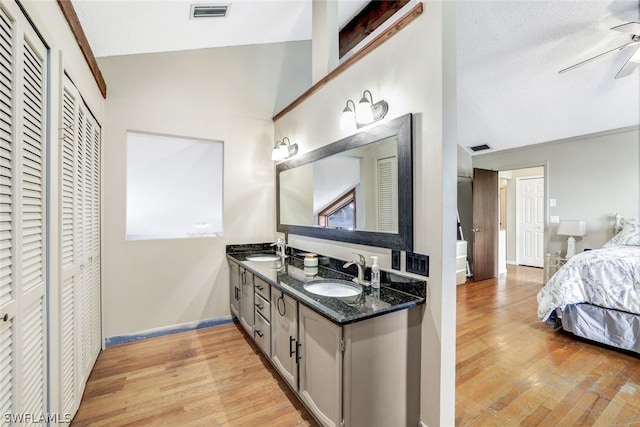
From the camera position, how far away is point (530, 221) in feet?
20.7

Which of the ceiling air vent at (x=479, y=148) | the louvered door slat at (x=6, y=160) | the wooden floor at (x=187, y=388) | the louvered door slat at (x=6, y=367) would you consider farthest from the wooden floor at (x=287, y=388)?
the ceiling air vent at (x=479, y=148)

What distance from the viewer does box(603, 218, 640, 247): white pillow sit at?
3.53 metres

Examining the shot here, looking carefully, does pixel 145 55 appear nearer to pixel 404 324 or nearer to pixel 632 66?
pixel 404 324

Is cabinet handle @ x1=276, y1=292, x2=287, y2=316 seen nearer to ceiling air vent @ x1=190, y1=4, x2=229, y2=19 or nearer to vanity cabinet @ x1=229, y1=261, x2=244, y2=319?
vanity cabinet @ x1=229, y1=261, x2=244, y2=319

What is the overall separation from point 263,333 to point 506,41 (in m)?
3.77

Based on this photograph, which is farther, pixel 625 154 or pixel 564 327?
pixel 625 154

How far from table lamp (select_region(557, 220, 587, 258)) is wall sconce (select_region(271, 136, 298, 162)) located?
4234 mm

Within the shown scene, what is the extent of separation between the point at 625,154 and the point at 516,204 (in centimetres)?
253

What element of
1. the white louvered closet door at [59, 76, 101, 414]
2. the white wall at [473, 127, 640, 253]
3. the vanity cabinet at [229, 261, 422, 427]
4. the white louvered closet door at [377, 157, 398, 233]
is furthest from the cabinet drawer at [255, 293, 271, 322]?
the white wall at [473, 127, 640, 253]

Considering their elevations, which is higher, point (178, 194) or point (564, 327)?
point (178, 194)

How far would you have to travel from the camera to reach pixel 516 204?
6.46 m

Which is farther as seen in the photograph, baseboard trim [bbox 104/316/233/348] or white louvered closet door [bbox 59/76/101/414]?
baseboard trim [bbox 104/316/233/348]

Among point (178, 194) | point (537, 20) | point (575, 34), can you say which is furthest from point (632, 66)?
point (178, 194)

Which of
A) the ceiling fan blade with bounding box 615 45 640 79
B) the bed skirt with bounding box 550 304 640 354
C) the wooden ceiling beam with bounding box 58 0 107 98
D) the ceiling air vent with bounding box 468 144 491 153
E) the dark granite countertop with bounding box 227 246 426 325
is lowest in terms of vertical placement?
the bed skirt with bounding box 550 304 640 354
